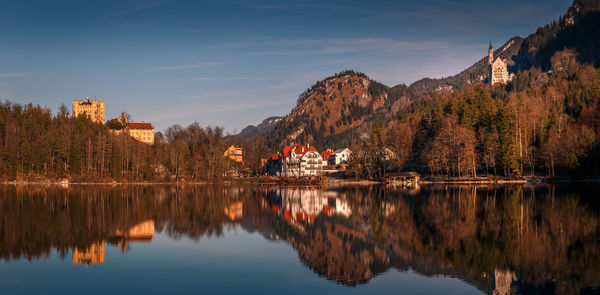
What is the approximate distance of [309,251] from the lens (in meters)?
24.1

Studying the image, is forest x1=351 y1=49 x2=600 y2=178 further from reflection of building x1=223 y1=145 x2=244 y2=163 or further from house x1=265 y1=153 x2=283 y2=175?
reflection of building x1=223 y1=145 x2=244 y2=163

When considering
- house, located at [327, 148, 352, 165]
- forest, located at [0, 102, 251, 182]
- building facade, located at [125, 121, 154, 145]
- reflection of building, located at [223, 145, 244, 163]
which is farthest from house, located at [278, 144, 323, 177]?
building facade, located at [125, 121, 154, 145]

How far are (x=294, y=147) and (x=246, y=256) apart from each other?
4399 inches

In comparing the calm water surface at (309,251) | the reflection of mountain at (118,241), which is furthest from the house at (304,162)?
the reflection of mountain at (118,241)

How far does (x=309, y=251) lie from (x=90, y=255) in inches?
399

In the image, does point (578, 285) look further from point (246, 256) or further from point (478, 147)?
point (478, 147)

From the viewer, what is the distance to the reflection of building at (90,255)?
20.9 metres

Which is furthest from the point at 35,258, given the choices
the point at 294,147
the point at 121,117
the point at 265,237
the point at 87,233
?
the point at 121,117

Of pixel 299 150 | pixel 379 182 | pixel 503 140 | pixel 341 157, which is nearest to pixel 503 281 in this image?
pixel 503 140

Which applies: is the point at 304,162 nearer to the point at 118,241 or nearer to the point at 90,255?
the point at 118,241

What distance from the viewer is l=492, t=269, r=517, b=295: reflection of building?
15.4 metres

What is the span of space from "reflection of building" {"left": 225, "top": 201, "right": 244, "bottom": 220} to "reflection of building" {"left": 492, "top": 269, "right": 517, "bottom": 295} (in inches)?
913

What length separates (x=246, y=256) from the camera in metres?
22.8

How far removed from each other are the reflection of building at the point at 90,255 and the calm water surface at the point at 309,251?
80 mm
